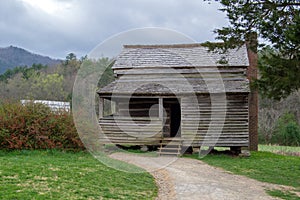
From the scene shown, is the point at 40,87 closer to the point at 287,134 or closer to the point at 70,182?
the point at 287,134

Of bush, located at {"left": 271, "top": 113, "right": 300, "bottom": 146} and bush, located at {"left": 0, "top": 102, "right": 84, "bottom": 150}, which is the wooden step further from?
bush, located at {"left": 271, "top": 113, "right": 300, "bottom": 146}

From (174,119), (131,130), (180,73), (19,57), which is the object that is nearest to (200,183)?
(131,130)

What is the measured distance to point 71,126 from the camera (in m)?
15.9

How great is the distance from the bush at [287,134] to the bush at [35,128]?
81.0 ft

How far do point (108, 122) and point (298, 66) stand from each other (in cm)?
1165

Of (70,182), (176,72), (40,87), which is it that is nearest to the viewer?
(70,182)

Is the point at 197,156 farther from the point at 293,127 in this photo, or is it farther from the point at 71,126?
the point at 293,127

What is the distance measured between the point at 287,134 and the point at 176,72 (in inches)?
700

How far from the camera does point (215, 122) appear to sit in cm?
1891

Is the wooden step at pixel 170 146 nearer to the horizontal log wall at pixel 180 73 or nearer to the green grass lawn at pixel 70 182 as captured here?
the horizontal log wall at pixel 180 73

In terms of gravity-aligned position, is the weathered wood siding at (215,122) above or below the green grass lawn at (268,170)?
above

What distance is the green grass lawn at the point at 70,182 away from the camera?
7531mm

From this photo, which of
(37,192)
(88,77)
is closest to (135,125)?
(37,192)

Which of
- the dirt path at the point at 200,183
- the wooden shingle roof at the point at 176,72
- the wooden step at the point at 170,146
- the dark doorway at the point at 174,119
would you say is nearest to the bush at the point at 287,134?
the wooden shingle roof at the point at 176,72
